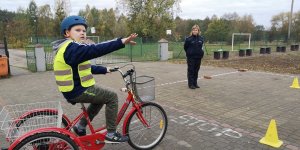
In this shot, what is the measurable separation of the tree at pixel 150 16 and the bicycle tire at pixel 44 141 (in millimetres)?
32182

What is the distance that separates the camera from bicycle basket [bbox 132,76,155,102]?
3561 mm

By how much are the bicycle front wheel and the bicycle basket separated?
13 centimetres

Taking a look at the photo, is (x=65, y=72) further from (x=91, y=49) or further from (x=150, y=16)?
(x=150, y=16)

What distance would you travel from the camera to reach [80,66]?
3053mm

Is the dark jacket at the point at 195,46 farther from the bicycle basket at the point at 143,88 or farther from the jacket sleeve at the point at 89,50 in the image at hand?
the jacket sleeve at the point at 89,50

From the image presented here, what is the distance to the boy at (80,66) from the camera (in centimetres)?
285

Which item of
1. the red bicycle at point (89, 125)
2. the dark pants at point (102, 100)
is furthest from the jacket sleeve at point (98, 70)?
the dark pants at point (102, 100)

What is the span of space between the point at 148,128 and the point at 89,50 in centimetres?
164

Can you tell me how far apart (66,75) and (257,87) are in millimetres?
6662

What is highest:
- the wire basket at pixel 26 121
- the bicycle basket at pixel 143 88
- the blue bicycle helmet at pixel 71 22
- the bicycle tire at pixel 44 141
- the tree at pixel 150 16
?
the tree at pixel 150 16

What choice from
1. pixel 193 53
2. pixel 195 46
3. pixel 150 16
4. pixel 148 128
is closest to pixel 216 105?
pixel 193 53

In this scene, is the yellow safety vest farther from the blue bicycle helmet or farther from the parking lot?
the parking lot

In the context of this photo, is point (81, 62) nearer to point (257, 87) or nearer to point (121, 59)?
point (257, 87)

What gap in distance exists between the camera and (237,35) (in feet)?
94.0
